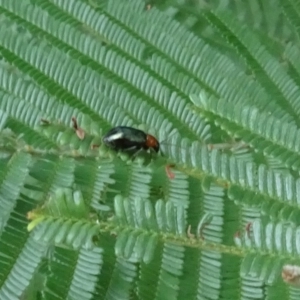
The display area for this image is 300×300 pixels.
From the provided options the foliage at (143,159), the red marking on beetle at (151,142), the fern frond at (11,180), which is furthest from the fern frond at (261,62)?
the fern frond at (11,180)

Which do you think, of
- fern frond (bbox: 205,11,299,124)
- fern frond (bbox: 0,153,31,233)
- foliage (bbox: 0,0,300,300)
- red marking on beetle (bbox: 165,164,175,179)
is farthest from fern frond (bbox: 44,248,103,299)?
fern frond (bbox: 205,11,299,124)

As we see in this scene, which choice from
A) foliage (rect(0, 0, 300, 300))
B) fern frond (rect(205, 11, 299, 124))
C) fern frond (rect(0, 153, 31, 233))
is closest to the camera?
foliage (rect(0, 0, 300, 300))

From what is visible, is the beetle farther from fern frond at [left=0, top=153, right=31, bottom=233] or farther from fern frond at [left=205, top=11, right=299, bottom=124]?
fern frond at [left=205, top=11, right=299, bottom=124]

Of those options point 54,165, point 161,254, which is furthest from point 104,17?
point 161,254

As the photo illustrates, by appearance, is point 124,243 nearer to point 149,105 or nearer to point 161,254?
point 161,254

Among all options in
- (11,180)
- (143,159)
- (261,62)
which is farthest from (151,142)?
(261,62)

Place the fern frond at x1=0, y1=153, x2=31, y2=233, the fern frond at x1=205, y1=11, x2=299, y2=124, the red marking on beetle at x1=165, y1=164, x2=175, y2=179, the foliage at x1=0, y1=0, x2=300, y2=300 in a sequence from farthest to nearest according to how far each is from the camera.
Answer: the fern frond at x1=205, y1=11, x2=299, y2=124 → the red marking on beetle at x1=165, y1=164, x2=175, y2=179 → the fern frond at x1=0, y1=153, x2=31, y2=233 → the foliage at x1=0, y1=0, x2=300, y2=300

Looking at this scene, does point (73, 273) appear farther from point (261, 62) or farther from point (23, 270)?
point (261, 62)
